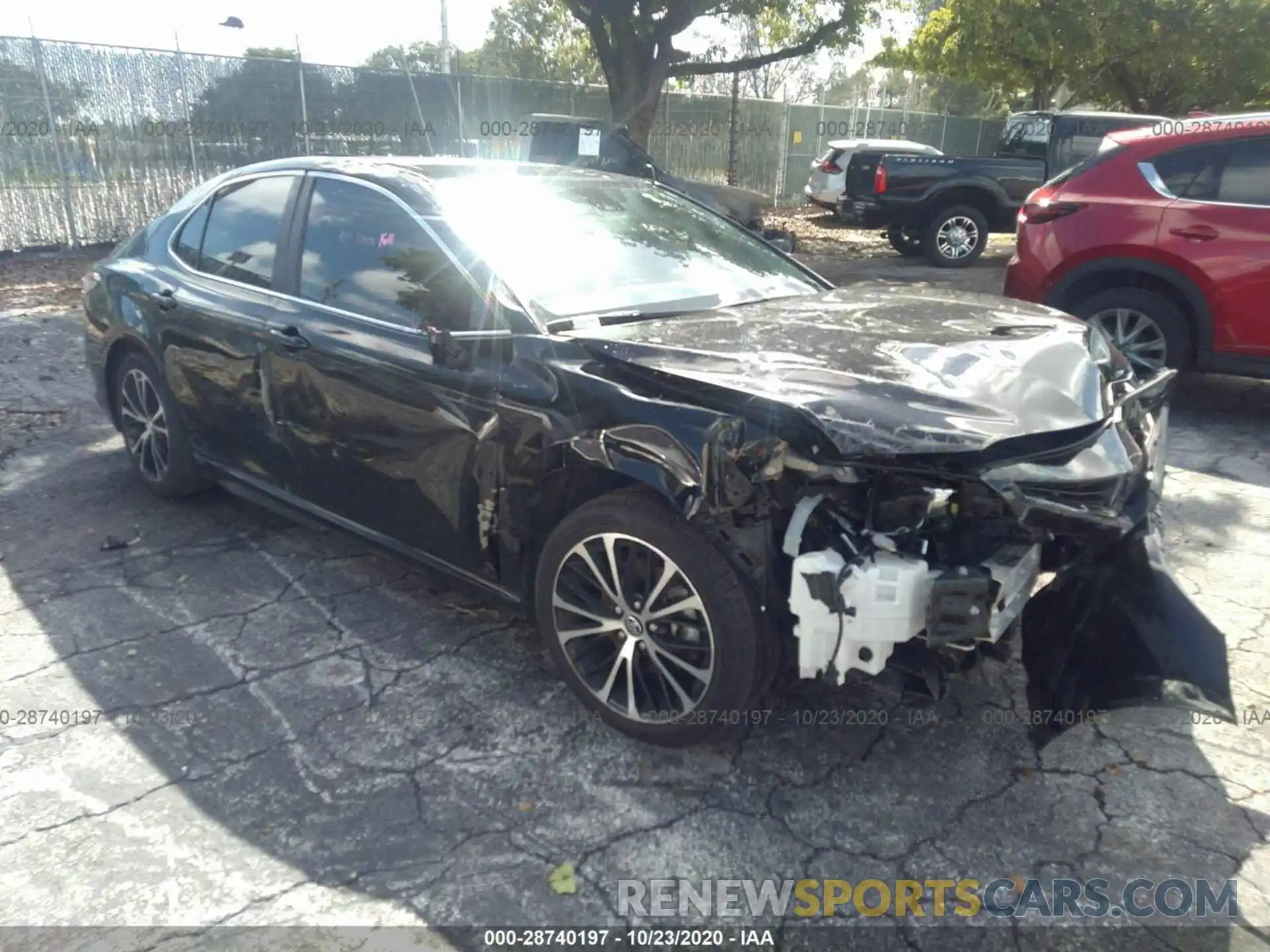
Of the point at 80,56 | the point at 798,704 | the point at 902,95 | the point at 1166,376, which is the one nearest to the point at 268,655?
the point at 798,704

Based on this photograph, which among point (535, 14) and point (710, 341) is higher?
point (535, 14)

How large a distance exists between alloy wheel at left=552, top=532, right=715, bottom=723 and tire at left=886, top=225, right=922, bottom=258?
11.7 m

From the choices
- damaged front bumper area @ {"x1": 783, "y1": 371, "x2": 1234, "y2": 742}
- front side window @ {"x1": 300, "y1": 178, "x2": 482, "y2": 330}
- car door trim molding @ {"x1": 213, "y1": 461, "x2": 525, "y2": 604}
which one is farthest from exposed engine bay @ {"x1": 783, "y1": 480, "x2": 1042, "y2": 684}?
front side window @ {"x1": 300, "y1": 178, "x2": 482, "y2": 330}

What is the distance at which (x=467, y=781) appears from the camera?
281cm

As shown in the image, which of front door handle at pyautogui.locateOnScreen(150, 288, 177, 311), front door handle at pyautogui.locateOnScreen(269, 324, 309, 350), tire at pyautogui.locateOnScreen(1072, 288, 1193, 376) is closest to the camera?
front door handle at pyautogui.locateOnScreen(269, 324, 309, 350)

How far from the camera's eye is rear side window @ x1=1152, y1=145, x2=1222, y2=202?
5.68 metres

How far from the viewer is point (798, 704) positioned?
10.3ft

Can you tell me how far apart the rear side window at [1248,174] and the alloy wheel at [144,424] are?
611cm

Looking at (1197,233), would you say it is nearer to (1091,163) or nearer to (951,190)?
(1091,163)

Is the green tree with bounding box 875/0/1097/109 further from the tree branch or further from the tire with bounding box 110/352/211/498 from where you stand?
the tire with bounding box 110/352/211/498

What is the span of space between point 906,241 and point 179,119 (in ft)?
35.4

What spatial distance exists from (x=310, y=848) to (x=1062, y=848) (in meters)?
2.04

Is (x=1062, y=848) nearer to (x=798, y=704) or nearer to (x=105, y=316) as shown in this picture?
(x=798, y=704)

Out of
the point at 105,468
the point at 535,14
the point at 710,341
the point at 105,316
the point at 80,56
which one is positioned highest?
the point at 535,14
